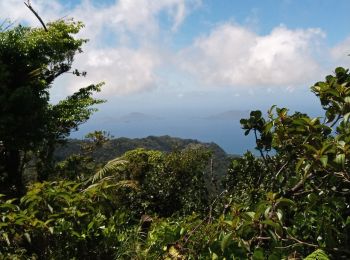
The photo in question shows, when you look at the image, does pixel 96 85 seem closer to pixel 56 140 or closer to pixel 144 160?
pixel 56 140

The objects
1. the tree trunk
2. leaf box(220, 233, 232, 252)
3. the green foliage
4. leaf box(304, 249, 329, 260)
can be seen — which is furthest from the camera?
the tree trunk

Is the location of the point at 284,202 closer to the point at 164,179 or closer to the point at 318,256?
the point at 318,256

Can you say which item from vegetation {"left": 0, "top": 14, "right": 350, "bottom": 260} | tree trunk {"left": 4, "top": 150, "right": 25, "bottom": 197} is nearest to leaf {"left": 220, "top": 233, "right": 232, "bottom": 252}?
vegetation {"left": 0, "top": 14, "right": 350, "bottom": 260}

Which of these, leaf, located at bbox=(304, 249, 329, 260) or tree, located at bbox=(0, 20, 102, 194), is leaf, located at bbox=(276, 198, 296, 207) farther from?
tree, located at bbox=(0, 20, 102, 194)

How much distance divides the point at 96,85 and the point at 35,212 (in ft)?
51.1

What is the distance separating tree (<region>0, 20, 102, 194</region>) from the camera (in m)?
12.4

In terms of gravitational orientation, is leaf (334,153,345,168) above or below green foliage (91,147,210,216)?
above

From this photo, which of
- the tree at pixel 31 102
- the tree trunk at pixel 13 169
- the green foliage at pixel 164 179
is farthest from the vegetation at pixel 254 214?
the tree trunk at pixel 13 169

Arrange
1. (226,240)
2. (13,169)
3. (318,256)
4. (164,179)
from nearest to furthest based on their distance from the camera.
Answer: (318,256) → (226,240) → (164,179) → (13,169)

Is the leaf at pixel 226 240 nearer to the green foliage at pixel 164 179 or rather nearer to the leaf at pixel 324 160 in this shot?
the leaf at pixel 324 160

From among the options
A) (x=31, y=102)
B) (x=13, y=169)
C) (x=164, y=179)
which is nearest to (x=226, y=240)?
(x=164, y=179)

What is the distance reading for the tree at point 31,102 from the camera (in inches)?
486

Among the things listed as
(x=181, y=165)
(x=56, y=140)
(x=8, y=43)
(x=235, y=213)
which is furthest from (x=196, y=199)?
(x=235, y=213)

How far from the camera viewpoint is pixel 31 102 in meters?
12.6
